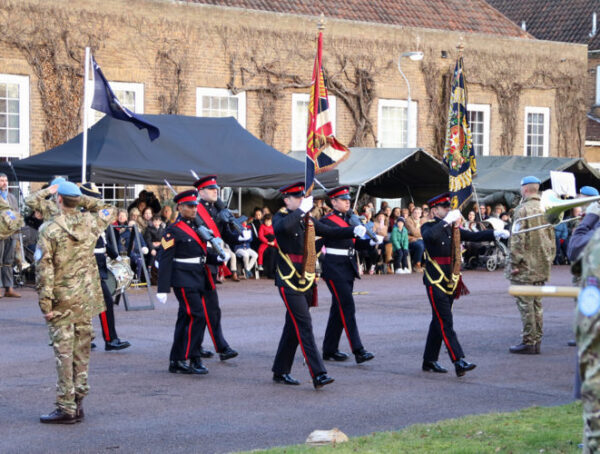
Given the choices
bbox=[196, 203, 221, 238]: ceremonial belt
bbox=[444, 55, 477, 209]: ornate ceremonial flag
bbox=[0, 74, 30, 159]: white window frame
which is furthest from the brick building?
bbox=[444, 55, 477, 209]: ornate ceremonial flag

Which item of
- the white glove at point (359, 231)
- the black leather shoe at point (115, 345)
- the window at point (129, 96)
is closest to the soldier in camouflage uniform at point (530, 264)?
the white glove at point (359, 231)

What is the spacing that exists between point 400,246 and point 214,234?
43.2 feet

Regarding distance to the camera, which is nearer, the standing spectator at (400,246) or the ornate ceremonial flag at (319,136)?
the ornate ceremonial flag at (319,136)

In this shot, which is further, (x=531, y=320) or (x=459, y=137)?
(x=531, y=320)

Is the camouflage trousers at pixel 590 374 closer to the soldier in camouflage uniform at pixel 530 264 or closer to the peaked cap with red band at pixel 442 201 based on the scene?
the peaked cap with red band at pixel 442 201

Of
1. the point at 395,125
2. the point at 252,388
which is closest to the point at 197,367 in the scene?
the point at 252,388

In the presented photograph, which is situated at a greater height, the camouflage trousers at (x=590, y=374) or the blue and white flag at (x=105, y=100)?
the blue and white flag at (x=105, y=100)

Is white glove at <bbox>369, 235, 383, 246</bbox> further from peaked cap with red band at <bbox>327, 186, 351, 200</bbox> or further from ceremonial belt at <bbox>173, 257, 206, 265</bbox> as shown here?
ceremonial belt at <bbox>173, 257, 206, 265</bbox>

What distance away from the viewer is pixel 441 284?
10.8 metres

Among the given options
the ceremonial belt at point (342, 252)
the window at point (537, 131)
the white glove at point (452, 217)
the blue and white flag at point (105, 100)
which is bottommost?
the ceremonial belt at point (342, 252)

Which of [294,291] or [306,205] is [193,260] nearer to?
[294,291]

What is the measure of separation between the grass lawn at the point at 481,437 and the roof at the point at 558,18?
38.0 meters

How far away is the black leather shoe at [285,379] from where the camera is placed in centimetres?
1016

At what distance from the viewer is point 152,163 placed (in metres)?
19.5
